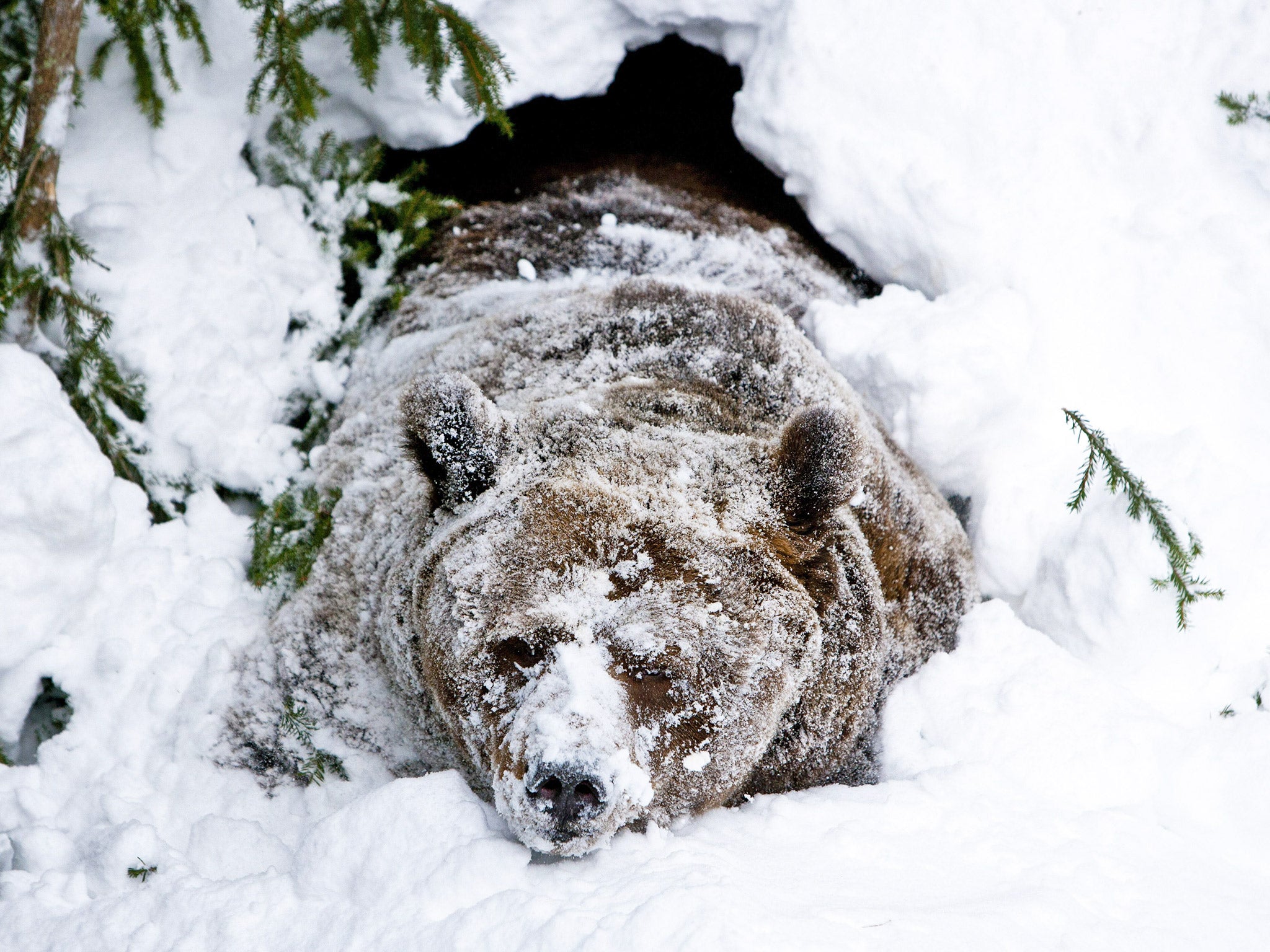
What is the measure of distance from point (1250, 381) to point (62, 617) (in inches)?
174

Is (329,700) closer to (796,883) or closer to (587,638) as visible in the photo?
(587,638)

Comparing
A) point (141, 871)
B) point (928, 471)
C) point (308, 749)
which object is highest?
point (141, 871)

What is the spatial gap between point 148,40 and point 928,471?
376 centimetres

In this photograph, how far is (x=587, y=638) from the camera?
2551 mm

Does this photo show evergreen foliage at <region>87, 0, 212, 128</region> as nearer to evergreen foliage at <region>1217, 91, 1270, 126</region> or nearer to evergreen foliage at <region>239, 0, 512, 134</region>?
evergreen foliage at <region>239, 0, 512, 134</region>

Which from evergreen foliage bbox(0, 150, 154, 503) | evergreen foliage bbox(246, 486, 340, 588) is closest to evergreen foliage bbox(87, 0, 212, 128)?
evergreen foliage bbox(0, 150, 154, 503)

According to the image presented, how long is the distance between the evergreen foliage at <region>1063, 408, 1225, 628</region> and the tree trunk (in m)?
3.72

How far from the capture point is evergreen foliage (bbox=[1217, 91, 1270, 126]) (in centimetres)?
412

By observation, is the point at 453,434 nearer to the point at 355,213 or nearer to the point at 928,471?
the point at 928,471

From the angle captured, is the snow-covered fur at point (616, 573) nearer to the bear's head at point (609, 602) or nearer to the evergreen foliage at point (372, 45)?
the bear's head at point (609, 602)

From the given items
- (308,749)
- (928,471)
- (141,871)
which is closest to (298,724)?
(308,749)

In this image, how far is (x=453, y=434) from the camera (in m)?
2.80

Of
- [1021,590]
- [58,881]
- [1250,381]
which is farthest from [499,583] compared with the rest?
[1250,381]

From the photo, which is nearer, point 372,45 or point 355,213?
point 372,45
